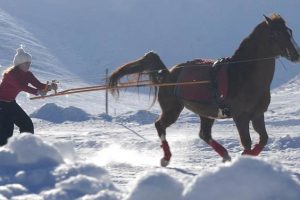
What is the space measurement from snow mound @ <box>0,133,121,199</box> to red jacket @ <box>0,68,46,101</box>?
330cm

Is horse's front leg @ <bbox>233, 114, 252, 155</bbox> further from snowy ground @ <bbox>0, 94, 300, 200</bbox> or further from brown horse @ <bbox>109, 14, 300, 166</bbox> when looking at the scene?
snowy ground @ <bbox>0, 94, 300, 200</bbox>

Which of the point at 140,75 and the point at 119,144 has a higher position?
the point at 140,75

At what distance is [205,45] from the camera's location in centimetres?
5406

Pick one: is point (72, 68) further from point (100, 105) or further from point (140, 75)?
point (140, 75)

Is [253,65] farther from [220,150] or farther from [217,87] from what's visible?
[220,150]

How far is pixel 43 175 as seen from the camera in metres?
4.73

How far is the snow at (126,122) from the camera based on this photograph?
13.5 feet

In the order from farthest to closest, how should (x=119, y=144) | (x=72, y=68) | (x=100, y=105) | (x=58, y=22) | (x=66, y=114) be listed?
(x=58, y=22)
(x=72, y=68)
(x=100, y=105)
(x=66, y=114)
(x=119, y=144)

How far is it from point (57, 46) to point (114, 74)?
4439cm

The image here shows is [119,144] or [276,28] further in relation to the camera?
[119,144]

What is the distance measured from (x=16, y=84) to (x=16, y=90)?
151 mm

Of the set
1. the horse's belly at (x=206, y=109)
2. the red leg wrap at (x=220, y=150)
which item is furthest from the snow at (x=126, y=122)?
the horse's belly at (x=206, y=109)

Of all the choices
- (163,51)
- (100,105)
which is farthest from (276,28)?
(163,51)

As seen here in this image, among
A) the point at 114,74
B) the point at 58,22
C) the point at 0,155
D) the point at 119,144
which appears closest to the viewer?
the point at 0,155
